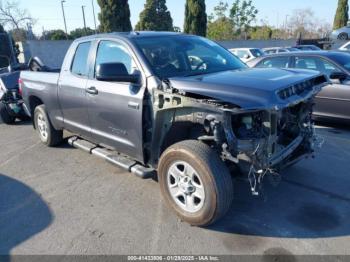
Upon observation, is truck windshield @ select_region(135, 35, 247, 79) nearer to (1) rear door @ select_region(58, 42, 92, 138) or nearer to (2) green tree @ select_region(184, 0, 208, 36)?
(1) rear door @ select_region(58, 42, 92, 138)

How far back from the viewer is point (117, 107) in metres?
4.07

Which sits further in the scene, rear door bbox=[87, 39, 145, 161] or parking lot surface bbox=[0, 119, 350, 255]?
rear door bbox=[87, 39, 145, 161]

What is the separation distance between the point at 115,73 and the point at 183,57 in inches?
38.9

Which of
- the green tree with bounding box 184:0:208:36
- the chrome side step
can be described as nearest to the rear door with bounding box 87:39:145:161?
the chrome side step

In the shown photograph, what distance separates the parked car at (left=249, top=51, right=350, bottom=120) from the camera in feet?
20.8

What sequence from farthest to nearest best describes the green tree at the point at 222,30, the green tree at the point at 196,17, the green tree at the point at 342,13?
1. the green tree at the point at 342,13
2. the green tree at the point at 222,30
3. the green tree at the point at 196,17

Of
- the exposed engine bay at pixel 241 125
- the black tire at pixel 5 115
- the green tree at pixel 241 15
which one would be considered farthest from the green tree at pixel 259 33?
the exposed engine bay at pixel 241 125

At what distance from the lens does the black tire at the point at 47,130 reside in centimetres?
602

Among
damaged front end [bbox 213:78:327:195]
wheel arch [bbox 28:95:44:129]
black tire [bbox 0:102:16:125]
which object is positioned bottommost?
black tire [bbox 0:102:16:125]

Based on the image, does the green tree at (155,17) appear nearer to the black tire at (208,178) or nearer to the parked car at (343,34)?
the parked car at (343,34)

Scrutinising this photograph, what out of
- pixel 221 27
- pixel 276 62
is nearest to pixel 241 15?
pixel 221 27

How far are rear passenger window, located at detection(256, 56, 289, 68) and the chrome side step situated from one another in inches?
171

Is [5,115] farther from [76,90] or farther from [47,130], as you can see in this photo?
[76,90]

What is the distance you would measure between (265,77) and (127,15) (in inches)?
1051
